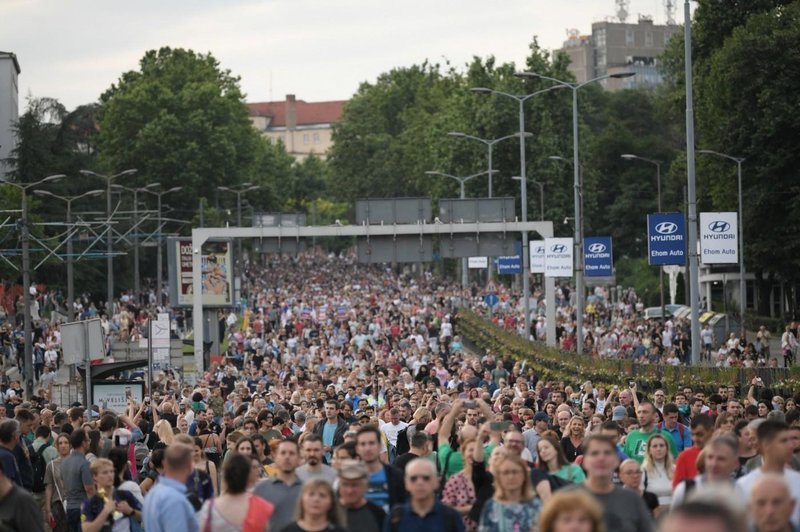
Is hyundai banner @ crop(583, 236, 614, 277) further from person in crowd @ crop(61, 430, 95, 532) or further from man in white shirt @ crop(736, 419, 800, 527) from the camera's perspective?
man in white shirt @ crop(736, 419, 800, 527)

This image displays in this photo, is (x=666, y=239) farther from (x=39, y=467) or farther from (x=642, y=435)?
(x=642, y=435)

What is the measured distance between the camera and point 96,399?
30578mm

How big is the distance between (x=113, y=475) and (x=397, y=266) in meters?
126

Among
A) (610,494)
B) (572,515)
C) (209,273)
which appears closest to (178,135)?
(209,273)

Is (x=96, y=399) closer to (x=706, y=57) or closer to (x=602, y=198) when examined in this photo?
(x=706, y=57)

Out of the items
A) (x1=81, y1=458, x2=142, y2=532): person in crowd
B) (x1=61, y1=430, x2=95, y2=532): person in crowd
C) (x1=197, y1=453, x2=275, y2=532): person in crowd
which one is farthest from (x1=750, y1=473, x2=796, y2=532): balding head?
(x1=61, y1=430, x2=95, y2=532): person in crowd

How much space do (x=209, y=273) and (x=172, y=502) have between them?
1859 inches

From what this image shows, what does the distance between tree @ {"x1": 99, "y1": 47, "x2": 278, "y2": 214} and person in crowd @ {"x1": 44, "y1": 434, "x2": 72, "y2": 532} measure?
87.1 m

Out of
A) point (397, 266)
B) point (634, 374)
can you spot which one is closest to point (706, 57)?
point (634, 374)

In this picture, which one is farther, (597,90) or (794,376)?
(597,90)

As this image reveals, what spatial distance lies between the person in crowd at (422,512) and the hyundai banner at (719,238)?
27.5m

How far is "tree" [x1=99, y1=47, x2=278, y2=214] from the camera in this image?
10750 cm

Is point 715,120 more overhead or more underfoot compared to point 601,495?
more overhead

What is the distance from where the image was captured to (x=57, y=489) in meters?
A: 16.1
